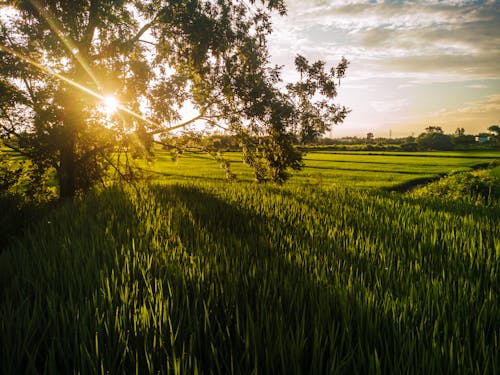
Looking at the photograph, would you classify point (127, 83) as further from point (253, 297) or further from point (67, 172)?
point (253, 297)

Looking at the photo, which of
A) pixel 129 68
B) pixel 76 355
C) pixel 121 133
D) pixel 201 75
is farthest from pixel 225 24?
pixel 76 355

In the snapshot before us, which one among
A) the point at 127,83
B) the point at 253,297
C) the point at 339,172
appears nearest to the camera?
the point at 253,297

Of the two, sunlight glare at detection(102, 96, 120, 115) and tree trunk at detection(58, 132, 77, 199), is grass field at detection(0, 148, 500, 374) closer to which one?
sunlight glare at detection(102, 96, 120, 115)

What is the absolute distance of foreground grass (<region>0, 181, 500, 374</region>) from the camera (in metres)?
1.23

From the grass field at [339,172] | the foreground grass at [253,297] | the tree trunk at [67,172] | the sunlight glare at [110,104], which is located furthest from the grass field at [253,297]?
the grass field at [339,172]

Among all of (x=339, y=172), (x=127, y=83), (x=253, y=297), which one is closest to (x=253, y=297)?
(x=253, y=297)

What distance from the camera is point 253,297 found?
1.87 m

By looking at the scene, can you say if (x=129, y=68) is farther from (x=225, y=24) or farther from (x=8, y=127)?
(x=8, y=127)

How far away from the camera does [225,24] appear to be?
758 centimetres

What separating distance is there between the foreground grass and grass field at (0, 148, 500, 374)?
0.04ft

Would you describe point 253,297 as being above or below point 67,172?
below

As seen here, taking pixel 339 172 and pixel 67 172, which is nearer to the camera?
pixel 67 172

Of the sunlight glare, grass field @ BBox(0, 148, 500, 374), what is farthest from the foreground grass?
the sunlight glare

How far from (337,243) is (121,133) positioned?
7.06m
